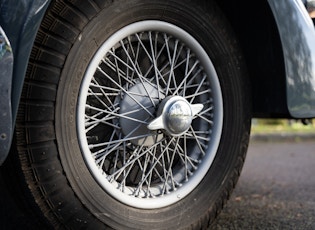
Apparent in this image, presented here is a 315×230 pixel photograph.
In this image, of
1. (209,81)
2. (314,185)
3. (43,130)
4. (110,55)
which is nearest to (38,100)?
(43,130)

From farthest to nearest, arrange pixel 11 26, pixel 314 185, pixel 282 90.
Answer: pixel 314 185
pixel 282 90
pixel 11 26

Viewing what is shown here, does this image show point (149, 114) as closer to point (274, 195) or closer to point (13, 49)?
point (13, 49)

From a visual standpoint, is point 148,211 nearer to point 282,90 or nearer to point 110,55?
point 110,55

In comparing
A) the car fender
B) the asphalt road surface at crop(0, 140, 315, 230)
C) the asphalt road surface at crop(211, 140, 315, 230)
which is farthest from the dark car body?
the asphalt road surface at crop(211, 140, 315, 230)

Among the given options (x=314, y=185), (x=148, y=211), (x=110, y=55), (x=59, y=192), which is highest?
(x=110, y=55)

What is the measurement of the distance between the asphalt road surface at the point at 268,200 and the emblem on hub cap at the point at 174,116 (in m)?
0.67

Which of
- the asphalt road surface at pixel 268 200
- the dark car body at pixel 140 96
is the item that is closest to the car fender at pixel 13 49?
the dark car body at pixel 140 96

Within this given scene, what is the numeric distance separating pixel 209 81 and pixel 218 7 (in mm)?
329

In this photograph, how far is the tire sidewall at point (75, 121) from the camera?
2.11 m

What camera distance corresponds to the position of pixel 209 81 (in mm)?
2559

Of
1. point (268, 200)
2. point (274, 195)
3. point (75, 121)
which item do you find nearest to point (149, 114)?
point (75, 121)

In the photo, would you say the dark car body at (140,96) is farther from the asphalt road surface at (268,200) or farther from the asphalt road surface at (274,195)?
the asphalt road surface at (274,195)

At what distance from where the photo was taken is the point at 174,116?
234 centimetres

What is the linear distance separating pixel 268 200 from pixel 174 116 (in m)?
1.67
